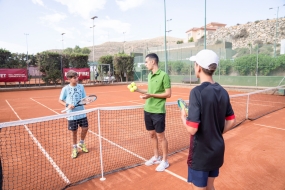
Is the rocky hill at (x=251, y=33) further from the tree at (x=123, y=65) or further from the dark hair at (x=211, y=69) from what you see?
the dark hair at (x=211, y=69)

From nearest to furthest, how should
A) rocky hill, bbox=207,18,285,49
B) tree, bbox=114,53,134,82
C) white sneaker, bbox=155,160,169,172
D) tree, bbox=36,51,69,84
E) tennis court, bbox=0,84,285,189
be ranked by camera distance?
tennis court, bbox=0,84,285,189, white sneaker, bbox=155,160,169,172, tree, bbox=36,51,69,84, tree, bbox=114,53,134,82, rocky hill, bbox=207,18,285,49

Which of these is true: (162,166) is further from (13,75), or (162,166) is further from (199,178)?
(13,75)

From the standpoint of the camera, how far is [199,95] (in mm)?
1928

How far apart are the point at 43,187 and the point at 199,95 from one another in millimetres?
3267

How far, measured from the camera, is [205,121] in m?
1.98

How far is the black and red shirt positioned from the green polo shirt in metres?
1.85

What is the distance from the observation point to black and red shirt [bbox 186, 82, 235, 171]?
6.33 ft

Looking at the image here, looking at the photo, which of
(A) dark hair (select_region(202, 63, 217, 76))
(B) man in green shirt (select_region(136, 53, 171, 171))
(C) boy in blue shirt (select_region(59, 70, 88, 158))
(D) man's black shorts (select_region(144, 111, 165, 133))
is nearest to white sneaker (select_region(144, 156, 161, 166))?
(B) man in green shirt (select_region(136, 53, 171, 171))

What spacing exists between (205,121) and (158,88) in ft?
6.65

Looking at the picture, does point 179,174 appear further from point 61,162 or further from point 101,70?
point 101,70

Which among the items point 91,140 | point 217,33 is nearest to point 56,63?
point 91,140

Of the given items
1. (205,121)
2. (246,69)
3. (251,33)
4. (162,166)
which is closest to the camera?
(205,121)

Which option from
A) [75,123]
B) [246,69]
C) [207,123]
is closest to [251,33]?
[246,69]

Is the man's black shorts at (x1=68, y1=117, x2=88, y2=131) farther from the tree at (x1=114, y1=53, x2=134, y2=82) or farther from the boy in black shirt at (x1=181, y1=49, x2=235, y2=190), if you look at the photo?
the tree at (x1=114, y1=53, x2=134, y2=82)
